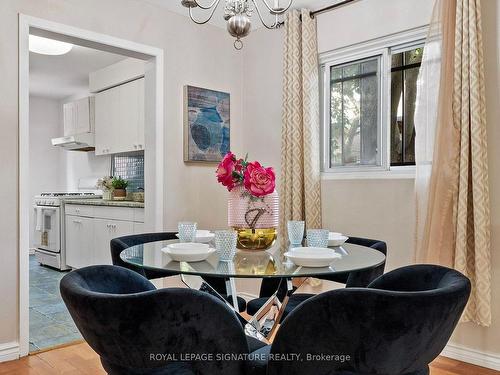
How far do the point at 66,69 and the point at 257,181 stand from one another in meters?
4.39

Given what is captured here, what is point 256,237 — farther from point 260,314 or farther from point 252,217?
point 260,314

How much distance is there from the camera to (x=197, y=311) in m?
1.14

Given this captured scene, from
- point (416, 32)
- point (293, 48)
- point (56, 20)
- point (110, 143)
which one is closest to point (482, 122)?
point (416, 32)

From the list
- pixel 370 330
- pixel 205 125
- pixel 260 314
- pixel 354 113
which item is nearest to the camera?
pixel 370 330

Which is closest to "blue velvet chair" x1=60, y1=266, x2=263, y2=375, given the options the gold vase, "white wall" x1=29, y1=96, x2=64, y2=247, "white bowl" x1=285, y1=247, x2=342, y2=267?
"white bowl" x1=285, y1=247, x2=342, y2=267

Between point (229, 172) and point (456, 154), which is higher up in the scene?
point (456, 154)

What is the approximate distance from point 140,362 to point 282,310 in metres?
0.85

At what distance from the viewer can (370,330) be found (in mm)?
1066

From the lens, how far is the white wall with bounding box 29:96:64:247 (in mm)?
6871

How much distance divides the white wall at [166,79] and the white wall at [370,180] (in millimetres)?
314

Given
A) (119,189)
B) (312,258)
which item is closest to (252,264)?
(312,258)

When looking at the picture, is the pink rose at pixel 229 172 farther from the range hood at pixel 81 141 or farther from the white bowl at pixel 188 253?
the range hood at pixel 81 141

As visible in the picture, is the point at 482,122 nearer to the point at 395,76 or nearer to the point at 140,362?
the point at 395,76

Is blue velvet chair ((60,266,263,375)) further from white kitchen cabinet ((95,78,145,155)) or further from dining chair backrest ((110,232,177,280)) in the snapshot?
white kitchen cabinet ((95,78,145,155))
